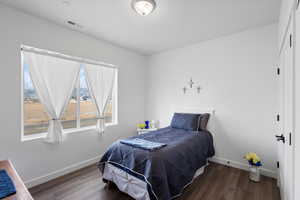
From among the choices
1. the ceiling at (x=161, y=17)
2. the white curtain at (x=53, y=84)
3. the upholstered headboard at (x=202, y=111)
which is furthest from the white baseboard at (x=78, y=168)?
the ceiling at (x=161, y=17)

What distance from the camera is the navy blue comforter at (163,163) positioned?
5.34 ft

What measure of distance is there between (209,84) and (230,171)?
1.75m

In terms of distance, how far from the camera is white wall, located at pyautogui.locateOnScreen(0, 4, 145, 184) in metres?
1.98

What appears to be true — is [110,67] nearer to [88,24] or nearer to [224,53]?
[88,24]

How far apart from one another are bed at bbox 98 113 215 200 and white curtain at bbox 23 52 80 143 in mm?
1056

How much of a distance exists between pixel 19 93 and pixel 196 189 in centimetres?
299

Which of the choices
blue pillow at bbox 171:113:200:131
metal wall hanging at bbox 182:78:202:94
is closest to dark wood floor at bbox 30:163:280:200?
blue pillow at bbox 171:113:200:131

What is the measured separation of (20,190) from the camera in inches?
44.6

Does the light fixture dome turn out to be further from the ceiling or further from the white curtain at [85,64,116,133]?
the white curtain at [85,64,116,133]

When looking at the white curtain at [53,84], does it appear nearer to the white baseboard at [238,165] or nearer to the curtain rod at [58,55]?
the curtain rod at [58,55]

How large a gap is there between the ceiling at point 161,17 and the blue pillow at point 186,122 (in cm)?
169

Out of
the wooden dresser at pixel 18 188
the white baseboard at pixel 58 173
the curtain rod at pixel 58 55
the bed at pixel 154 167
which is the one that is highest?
the curtain rod at pixel 58 55

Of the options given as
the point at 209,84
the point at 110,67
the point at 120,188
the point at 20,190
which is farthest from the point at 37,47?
the point at 209,84

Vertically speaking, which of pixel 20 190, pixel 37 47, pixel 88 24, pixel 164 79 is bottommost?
pixel 20 190
